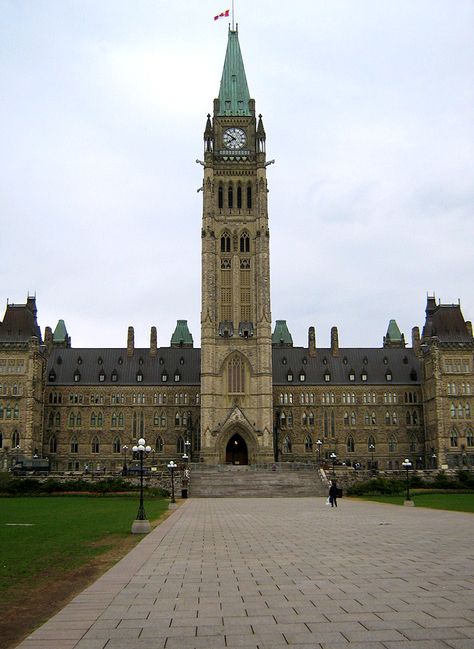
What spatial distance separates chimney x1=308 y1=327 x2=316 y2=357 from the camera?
10694 centimetres

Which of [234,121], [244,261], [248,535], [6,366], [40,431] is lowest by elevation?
[248,535]

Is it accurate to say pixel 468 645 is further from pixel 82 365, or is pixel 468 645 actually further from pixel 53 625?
pixel 82 365

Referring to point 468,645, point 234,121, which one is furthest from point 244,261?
point 468,645

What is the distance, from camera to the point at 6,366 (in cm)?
9356

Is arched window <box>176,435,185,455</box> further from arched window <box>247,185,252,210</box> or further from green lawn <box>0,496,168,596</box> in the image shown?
green lawn <box>0,496,168,596</box>

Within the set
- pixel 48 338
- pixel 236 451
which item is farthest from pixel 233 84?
pixel 236 451

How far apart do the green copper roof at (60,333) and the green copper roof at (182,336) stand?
1784 centimetres

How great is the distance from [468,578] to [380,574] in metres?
1.79

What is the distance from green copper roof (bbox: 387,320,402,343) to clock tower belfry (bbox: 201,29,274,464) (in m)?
38.2

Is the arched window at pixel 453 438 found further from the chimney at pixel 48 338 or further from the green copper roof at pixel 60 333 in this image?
the green copper roof at pixel 60 333

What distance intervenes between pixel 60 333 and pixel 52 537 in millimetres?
98166

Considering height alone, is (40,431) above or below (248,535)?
above

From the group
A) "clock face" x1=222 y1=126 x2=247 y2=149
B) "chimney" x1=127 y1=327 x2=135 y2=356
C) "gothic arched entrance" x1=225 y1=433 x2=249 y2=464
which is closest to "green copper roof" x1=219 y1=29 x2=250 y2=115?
"clock face" x1=222 y1=126 x2=247 y2=149

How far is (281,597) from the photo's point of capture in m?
12.9
